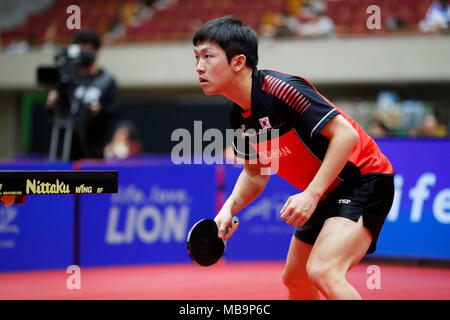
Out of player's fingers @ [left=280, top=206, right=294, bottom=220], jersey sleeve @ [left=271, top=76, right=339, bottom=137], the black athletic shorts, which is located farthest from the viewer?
the black athletic shorts

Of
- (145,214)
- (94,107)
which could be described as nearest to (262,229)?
(145,214)

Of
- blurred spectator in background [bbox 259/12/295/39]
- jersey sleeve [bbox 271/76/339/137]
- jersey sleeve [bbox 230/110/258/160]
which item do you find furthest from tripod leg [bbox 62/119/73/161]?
blurred spectator in background [bbox 259/12/295/39]

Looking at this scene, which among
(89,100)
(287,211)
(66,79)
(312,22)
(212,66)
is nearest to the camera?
(287,211)

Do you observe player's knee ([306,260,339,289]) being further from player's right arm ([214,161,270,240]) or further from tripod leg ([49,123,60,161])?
tripod leg ([49,123,60,161])

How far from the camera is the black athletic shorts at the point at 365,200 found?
259cm

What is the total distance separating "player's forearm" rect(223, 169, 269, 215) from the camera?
292 centimetres

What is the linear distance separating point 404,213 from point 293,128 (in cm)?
371

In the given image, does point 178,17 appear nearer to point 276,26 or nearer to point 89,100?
point 276,26

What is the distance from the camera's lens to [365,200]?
261 centimetres

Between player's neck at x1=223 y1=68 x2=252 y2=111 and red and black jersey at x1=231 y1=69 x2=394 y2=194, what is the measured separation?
3 centimetres

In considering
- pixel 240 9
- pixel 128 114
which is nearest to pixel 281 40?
pixel 240 9

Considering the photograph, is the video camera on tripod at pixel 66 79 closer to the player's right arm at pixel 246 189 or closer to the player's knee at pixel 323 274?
the player's right arm at pixel 246 189

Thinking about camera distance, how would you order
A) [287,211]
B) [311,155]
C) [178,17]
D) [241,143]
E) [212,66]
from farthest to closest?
[178,17], [241,143], [311,155], [212,66], [287,211]

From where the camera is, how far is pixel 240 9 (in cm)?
1398
